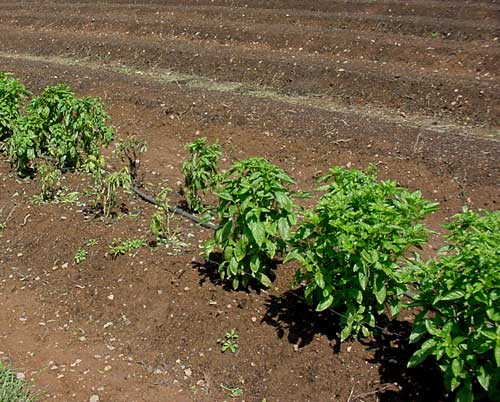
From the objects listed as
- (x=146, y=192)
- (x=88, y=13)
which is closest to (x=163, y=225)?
(x=146, y=192)

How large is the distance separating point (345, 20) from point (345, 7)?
4.69 feet

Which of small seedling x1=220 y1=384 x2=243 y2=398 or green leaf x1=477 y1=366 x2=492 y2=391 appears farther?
small seedling x1=220 y1=384 x2=243 y2=398

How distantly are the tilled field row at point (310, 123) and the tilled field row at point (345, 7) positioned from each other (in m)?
4.66

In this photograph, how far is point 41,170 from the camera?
18.5 feet

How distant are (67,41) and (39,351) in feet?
30.9

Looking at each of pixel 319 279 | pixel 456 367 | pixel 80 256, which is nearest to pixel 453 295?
pixel 456 367

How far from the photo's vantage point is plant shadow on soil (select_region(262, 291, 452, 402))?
11.7 ft

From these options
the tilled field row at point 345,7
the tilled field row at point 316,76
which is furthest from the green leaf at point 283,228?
the tilled field row at point 345,7

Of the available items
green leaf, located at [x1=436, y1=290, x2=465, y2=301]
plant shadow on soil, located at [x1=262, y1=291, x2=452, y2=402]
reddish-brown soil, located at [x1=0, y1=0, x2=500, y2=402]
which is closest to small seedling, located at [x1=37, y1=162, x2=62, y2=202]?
reddish-brown soil, located at [x1=0, y1=0, x2=500, y2=402]

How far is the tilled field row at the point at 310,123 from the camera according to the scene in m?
6.58

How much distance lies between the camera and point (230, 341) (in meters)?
4.02

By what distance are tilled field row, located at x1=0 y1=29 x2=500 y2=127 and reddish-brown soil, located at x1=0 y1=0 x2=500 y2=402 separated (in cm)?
3

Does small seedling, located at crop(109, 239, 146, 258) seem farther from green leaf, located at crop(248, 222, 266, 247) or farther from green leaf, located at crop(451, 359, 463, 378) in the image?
green leaf, located at crop(451, 359, 463, 378)

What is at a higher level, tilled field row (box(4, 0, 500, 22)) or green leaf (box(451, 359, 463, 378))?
tilled field row (box(4, 0, 500, 22))
